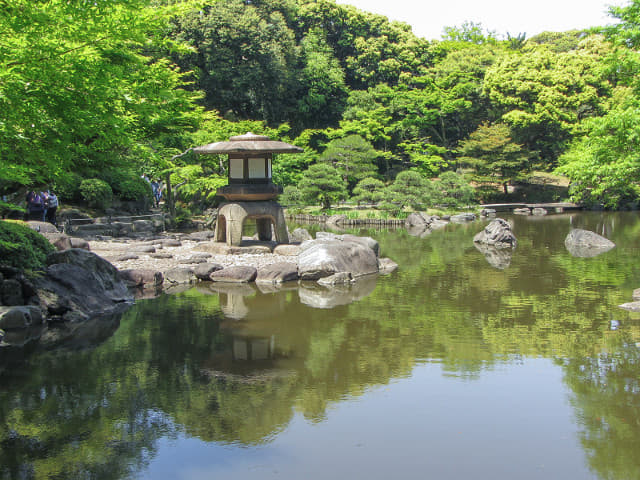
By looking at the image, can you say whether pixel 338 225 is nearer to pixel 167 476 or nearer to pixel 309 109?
pixel 309 109

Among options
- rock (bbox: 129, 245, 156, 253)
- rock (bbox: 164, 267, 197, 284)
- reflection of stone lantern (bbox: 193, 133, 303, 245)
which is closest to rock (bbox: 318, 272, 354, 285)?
rock (bbox: 164, 267, 197, 284)

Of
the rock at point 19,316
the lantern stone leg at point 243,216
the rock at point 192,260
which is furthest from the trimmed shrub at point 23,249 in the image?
the lantern stone leg at point 243,216

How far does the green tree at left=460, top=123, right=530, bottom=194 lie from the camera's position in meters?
32.0

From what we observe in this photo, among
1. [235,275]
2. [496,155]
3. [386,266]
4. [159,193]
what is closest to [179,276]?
[235,275]

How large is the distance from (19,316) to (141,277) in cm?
322

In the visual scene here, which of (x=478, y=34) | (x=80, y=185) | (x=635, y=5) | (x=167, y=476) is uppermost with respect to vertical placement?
(x=478, y=34)

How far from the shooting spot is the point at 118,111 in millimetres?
8445

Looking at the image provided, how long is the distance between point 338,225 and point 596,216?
12.7 m

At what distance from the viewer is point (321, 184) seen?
26.2m

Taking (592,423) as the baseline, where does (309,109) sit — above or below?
above

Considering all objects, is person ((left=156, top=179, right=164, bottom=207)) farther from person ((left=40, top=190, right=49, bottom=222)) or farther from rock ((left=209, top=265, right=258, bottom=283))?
rock ((left=209, top=265, right=258, bottom=283))

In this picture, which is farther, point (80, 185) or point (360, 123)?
point (360, 123)

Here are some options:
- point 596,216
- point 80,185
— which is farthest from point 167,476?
point 596,216

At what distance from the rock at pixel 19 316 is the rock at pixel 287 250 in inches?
250
